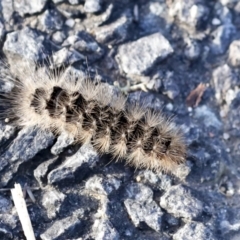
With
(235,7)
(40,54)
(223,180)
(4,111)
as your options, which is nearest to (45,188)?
(4,111)

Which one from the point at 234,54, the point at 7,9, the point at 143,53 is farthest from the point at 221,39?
the point at 7,9

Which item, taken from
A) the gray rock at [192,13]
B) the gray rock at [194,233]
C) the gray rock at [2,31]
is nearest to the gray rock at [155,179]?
the gray rock at [194,233]

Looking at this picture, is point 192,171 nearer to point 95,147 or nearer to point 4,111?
point 95,147

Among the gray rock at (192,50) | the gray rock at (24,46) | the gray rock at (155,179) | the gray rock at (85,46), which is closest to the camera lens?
the gray rock at (155,179)

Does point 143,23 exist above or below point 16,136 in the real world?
above

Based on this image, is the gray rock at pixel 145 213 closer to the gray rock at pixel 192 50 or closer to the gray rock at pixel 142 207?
the gray rock at pixel 142 207

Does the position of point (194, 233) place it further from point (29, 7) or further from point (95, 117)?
point (29, 7)
